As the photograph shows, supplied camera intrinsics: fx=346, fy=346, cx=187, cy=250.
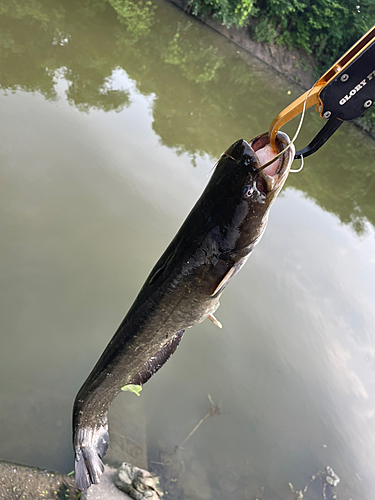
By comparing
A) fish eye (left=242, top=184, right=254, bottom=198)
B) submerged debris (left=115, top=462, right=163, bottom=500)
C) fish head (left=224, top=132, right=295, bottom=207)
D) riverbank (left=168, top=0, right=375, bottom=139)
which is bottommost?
submerged debris (left=115, top=462, right=163, bottom=500)

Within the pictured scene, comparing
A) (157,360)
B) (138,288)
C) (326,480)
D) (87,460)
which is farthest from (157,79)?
(326,480)

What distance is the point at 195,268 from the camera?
5.08 feet

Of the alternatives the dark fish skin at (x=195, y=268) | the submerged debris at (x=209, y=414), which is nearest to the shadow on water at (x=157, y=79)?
the submerged debris at (x=209, y=414)

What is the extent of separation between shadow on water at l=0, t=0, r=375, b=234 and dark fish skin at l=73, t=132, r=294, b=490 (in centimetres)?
439

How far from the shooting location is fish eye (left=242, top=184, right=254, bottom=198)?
→ 1356 mm

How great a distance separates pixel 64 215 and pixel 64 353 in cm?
157

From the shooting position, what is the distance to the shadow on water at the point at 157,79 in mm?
5934

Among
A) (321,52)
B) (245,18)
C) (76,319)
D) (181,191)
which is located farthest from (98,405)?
(321,52)

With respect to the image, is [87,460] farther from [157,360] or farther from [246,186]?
[246,186]

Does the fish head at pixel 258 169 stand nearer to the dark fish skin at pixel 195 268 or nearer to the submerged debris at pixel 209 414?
the dark fish skin at pixel 195 268

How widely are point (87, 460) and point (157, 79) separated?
738 cm

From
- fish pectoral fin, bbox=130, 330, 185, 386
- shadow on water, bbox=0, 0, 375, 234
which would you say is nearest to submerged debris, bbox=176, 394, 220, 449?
fish pectoral fin, bbox=130, 330, 185, 386

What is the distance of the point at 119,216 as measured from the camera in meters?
4.18

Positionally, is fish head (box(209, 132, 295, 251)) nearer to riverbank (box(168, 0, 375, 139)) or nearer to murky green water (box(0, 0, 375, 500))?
murky green water (box(0, 0, 375, 500))
